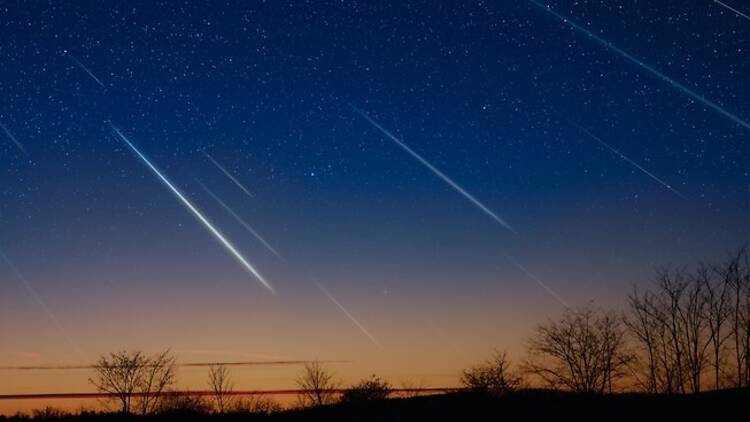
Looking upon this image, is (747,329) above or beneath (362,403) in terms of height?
above

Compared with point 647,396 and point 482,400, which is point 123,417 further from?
point 647,396

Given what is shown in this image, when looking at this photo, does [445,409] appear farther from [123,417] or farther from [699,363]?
[699,363]

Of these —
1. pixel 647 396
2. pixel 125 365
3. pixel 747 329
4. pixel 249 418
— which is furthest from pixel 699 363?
pixel 125 365

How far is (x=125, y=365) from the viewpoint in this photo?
61.0m

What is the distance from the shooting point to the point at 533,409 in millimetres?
16984

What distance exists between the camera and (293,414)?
1875 centimetres

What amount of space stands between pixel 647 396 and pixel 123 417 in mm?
15088

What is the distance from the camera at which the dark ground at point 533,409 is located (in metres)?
16.0

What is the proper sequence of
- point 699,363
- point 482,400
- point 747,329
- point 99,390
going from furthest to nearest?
point 99,390, point 699,363, point 747,329, point 482,400

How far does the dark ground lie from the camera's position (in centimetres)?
1598

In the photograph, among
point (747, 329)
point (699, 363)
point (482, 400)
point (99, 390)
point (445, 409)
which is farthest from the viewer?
point (99, 390)

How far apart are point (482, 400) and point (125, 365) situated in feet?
166

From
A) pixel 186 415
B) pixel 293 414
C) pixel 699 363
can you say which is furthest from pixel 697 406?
pixel 699 363

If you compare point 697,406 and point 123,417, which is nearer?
point 697,406
